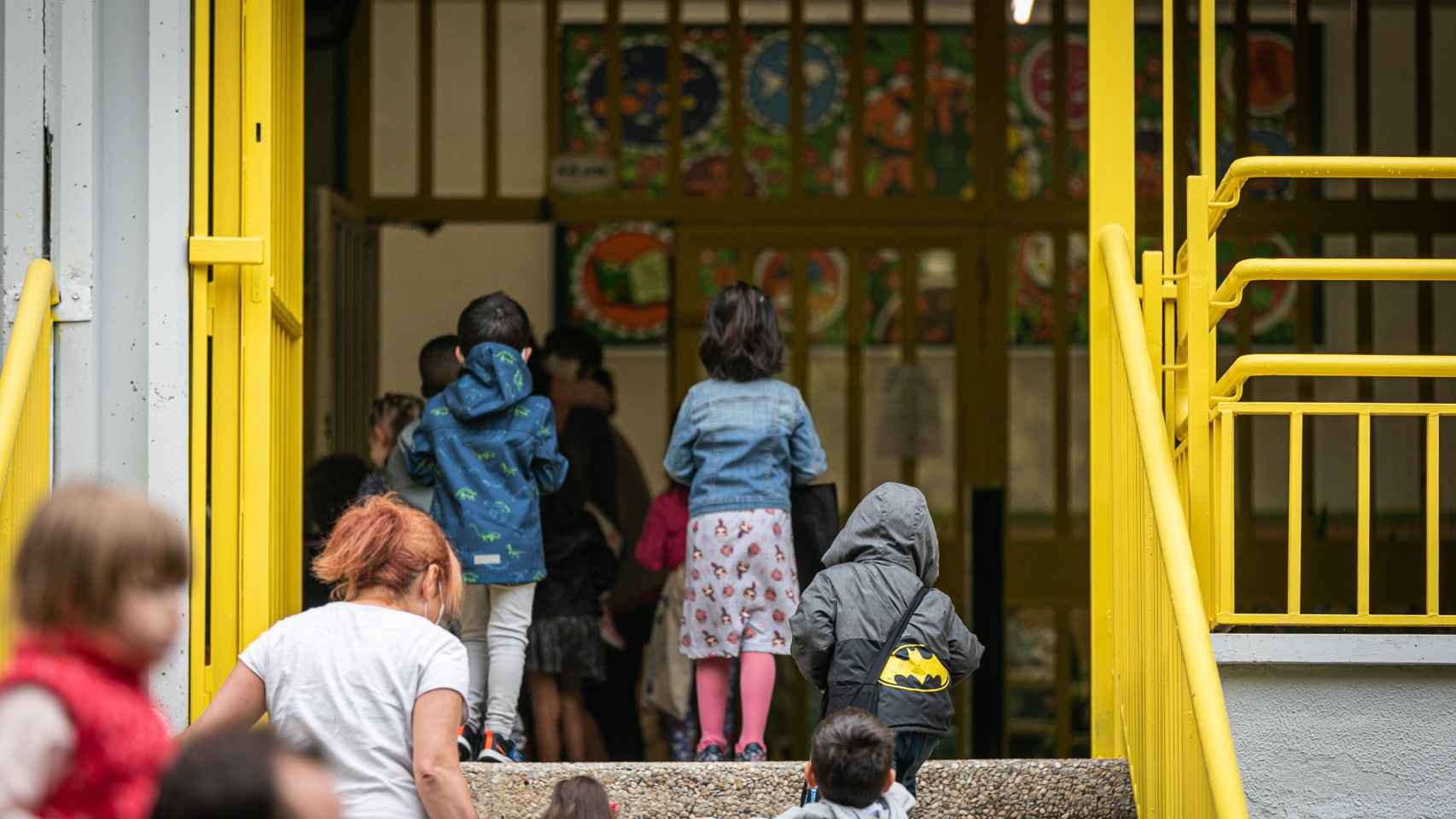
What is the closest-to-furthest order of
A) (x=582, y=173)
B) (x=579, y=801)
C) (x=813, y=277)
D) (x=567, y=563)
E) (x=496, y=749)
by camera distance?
(x=579, y=801), (x=496, y=749), (x=567, y=563), (x=582, y=173), (x=813, y=277)

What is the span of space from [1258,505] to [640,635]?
3.42 metres

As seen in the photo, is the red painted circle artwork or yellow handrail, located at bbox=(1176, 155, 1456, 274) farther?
the red painted circle artwork

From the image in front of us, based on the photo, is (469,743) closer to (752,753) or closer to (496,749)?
(496,749)

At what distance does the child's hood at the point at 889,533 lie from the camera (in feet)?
16.2

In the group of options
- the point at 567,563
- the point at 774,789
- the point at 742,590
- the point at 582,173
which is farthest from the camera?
the point at 582,173

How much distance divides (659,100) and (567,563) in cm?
379

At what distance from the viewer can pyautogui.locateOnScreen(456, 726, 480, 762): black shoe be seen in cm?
577

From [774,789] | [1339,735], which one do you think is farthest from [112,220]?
[1339,735]

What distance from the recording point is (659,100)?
9.66 metres

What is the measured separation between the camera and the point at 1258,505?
Result: 32.9 ft

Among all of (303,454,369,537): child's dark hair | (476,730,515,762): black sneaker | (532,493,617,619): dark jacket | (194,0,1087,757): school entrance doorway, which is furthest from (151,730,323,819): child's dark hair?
(194,0,1087,757): school entrance doorway

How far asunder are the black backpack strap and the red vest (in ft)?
7.55

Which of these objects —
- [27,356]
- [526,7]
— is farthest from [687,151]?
[27,356]

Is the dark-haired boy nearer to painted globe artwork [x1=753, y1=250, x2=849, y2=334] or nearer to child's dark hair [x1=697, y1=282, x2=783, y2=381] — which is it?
child's dark hair [x1=697, y1=282, x2=783, y2=381]
